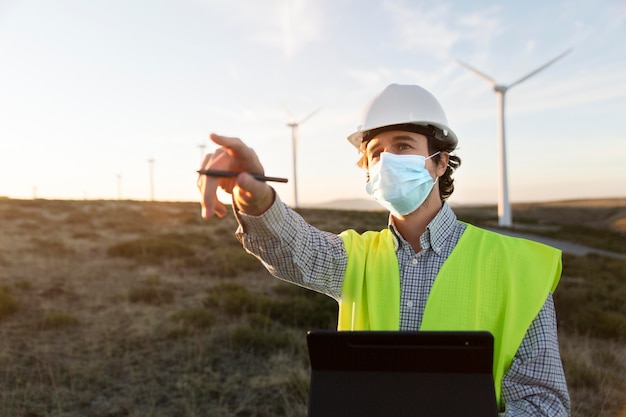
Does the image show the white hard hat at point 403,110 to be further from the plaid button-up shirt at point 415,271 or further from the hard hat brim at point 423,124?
the plaid button-up shirt at point 415,271

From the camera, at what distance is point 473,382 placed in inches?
53.7

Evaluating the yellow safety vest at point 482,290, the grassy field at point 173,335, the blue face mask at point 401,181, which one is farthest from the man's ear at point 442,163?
the grassy field at point 173,335

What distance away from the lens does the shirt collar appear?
221 cm

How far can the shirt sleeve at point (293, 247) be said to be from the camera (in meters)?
1.90

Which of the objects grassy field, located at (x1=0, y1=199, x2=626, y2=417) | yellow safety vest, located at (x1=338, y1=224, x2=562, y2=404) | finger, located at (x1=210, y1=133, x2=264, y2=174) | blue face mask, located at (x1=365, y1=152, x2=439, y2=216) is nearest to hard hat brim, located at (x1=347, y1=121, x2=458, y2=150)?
blue face mask, located at (x1=365, y1=152, x2=439, y2=216)

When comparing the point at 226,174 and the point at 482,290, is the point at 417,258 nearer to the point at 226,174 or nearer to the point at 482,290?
the point at 482,290

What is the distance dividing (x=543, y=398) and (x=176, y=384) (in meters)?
5.24

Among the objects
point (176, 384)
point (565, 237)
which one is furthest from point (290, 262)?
point (565, 237)

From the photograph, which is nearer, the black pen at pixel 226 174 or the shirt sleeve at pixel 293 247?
the black pen at pixel 226 174

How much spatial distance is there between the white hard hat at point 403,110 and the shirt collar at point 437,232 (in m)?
0.44

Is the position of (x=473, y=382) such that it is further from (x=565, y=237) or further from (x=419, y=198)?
(x=565, y=237)

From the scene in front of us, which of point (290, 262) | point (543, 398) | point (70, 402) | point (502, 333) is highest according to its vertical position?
point (290, 262)

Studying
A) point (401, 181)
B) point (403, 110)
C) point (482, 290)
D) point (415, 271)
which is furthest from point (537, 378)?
point (403, 110)

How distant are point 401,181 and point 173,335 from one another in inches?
272
